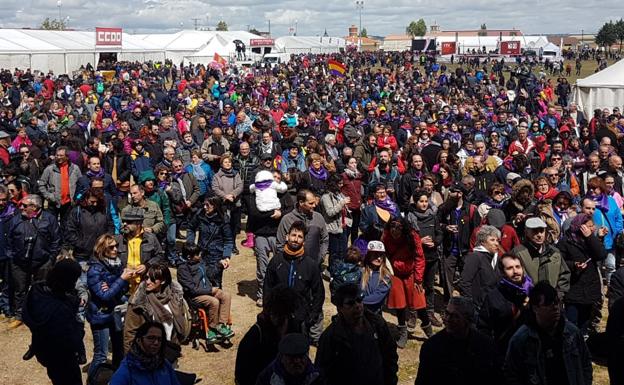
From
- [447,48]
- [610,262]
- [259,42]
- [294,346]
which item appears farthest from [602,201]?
[447,48]

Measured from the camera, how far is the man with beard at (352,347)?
165 inches

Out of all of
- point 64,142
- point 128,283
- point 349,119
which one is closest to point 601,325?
point 128,283

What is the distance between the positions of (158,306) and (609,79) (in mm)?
19216

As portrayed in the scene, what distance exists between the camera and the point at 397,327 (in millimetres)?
7422

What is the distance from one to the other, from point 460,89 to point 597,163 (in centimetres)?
2228

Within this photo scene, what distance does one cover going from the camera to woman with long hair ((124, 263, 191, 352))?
A: 17.4 ft

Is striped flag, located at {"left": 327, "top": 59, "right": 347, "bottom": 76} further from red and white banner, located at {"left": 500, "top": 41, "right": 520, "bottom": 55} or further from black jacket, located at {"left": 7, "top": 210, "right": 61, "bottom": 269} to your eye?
red and white banner, located at {"left": 500, "top": 41, "right": 520, "bottom": 55}

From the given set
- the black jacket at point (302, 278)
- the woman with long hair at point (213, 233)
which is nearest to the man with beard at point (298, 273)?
the black jacket at point (302, 278)

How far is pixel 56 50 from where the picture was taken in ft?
126

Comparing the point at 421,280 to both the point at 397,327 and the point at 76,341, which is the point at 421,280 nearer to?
the point at 397,327

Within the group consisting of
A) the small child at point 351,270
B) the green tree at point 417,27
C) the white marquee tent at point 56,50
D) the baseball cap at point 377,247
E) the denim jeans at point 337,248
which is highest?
the green tree at point 417,27

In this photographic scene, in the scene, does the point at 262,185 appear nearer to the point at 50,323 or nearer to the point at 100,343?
the point at 100,343

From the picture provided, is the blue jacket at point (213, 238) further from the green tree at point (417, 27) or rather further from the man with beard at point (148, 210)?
the green tree at point (417, 27)

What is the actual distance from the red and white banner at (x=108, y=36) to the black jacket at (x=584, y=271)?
41.6 meters
